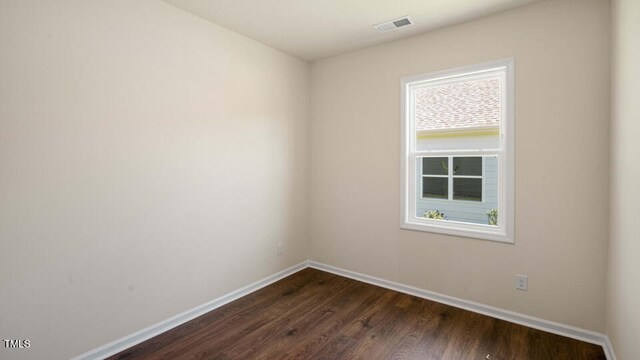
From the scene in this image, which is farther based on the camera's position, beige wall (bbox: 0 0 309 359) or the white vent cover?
the white vent cover

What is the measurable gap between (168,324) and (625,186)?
3.36 m

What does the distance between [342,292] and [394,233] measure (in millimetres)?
842

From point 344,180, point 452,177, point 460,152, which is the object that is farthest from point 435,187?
point 344,180

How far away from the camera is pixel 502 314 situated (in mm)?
2604

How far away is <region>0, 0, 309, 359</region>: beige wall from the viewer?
1769 millimetres

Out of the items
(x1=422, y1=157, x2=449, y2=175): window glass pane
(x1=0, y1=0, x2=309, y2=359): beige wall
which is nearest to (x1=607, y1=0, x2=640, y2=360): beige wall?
(x1=422, y1=157, x2=449, y2=175): window glass pane

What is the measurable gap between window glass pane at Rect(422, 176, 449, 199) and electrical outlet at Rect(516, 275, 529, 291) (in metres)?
0.93

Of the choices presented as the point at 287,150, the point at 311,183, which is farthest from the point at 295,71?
the point at 311,183

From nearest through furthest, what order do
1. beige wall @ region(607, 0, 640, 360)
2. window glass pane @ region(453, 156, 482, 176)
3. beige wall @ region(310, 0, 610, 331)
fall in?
beige wall @ region(607, 0, 640, 360) < beige wall @ region(310, 0, 610, 331) < window glass pane @ region(453, 156, 482, 176)

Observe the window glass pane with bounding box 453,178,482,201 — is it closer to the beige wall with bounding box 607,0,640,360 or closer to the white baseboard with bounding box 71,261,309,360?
the beige wall with bounding box 607,0,640,360

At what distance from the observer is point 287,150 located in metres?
3.62

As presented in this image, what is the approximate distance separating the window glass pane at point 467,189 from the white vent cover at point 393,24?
1565 mm

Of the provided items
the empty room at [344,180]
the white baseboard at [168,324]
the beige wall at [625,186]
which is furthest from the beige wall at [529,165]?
the white baseboard at [168,324]

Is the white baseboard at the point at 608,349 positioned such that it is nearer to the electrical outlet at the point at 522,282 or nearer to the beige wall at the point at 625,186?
the beige wall at the point at 625,186
